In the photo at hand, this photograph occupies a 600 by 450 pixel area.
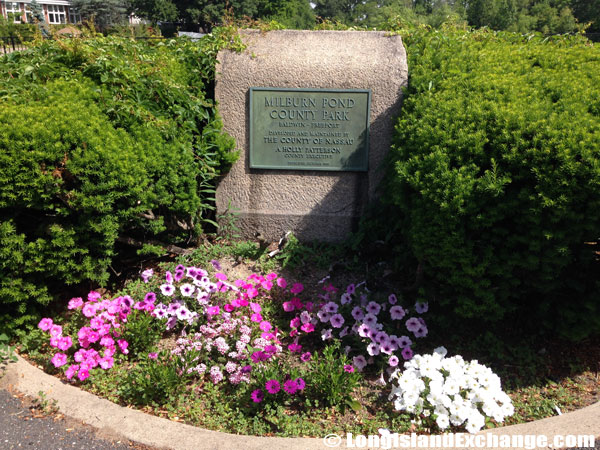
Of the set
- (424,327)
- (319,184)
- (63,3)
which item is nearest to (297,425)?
(424,327)

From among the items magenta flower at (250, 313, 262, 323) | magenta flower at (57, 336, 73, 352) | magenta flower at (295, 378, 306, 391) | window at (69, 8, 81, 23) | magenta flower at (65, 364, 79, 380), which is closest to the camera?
magenta flower at (295, 378, 306, 391)

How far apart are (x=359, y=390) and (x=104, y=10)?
6211cm

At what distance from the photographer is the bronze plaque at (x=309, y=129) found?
13.6 feet

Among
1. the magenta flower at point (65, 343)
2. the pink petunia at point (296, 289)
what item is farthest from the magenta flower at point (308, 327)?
the magenta flower at point (65, 343)

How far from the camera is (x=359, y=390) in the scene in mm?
2789

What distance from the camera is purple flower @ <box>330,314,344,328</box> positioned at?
310 cm

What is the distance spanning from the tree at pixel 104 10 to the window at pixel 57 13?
793 centimetres

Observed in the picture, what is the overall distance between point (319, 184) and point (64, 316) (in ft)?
7.72

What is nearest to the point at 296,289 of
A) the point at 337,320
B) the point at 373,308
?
the point at 337,320

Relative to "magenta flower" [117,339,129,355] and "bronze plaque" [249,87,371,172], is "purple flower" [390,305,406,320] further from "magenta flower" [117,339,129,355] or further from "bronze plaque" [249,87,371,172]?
"magenta flower" [117,339,129,355]

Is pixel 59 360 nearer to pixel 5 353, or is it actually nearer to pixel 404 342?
pixel 5 353

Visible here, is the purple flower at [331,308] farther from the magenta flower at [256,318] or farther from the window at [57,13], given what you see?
the window at [57,13]

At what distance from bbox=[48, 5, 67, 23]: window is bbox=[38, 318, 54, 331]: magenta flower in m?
70.4

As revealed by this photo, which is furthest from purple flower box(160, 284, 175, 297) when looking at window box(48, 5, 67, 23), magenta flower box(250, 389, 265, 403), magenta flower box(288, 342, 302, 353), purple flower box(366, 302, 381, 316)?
window box(48, 5, 67, 23)
